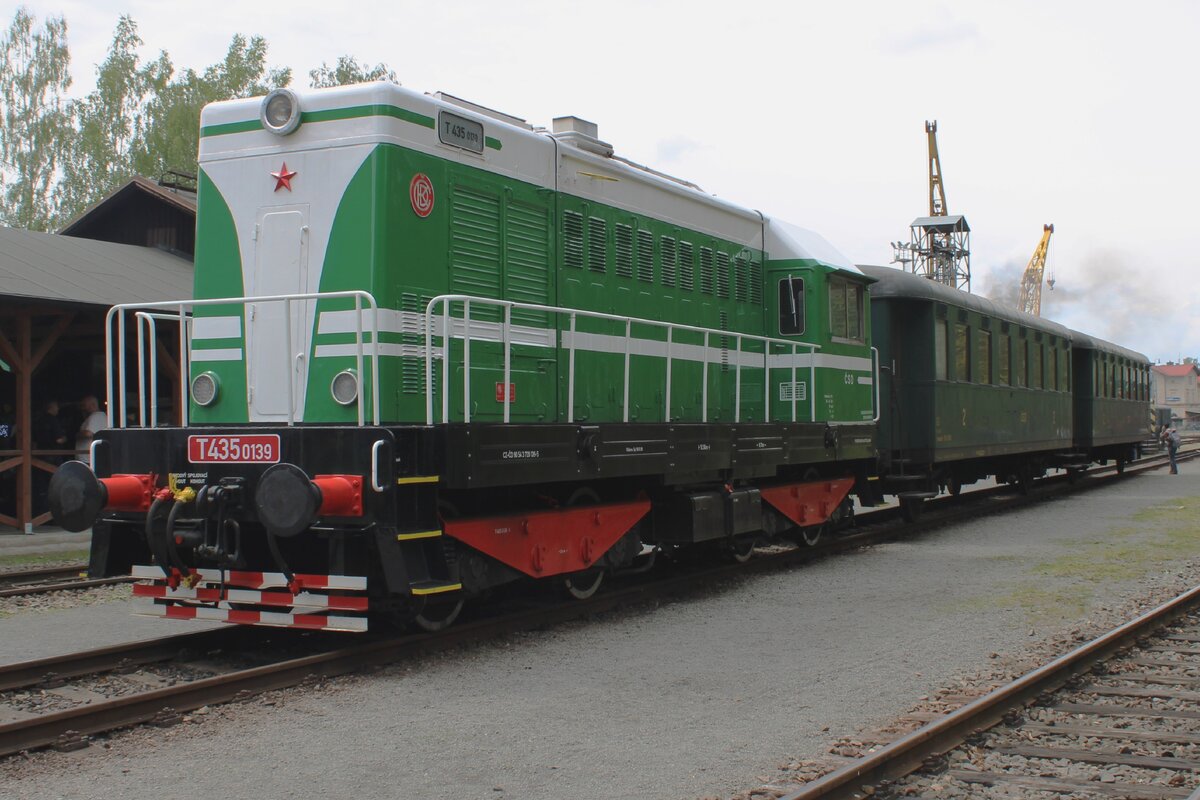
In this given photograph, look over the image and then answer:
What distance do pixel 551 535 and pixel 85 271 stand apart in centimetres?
1084

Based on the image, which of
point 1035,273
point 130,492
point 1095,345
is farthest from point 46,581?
point 1035,273

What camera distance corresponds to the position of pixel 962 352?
15.5 metres

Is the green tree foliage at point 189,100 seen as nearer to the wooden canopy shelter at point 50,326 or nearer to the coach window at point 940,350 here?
the wooden canopy shelter at point 50,326

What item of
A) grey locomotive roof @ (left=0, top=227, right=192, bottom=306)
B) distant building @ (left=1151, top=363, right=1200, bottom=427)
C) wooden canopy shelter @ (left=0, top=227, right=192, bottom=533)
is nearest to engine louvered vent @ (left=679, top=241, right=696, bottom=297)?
wooden canopy shelter @ (left=0, top=227, right=192, bottom=533)

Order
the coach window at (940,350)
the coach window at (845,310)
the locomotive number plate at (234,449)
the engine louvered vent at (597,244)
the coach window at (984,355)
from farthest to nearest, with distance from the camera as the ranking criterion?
the coach window at (984,355), the coach window at (940,350), the coach window at (845,310), the engine louvered vent at (597,244), the locomotive number plate at (234,449)

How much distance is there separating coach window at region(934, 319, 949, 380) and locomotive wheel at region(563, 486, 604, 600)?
→ 287 inches

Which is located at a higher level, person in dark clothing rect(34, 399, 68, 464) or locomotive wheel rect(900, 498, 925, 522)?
person in dark clothing rect(34, 399, 68, 464)

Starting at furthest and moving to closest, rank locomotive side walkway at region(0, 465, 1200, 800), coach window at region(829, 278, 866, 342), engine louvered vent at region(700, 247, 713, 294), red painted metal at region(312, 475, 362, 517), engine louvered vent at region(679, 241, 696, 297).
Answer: coach window at region(829, 278, 866, 342) → engine louvered vent at region(700, 247, 713, 294) → engine louvered vent at region(679, 241, 696, 297) → red painted metal at region(312, 475, 362, 517) → locomotive side walkway at region(0, 465, 1200, 800)

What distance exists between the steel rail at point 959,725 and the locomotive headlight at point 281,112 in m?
5.31

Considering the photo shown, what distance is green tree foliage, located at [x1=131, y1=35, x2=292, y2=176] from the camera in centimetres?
4088

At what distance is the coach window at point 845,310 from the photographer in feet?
37.8

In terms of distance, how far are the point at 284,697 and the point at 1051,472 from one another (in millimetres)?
24543

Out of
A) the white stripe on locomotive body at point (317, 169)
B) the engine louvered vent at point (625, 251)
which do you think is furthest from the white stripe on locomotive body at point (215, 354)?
A: the engine louvered vent at point (625, 251)

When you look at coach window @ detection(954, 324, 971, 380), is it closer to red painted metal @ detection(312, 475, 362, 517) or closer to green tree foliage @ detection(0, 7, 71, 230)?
red painted metal @ detection(312, 475, 362, 517)
